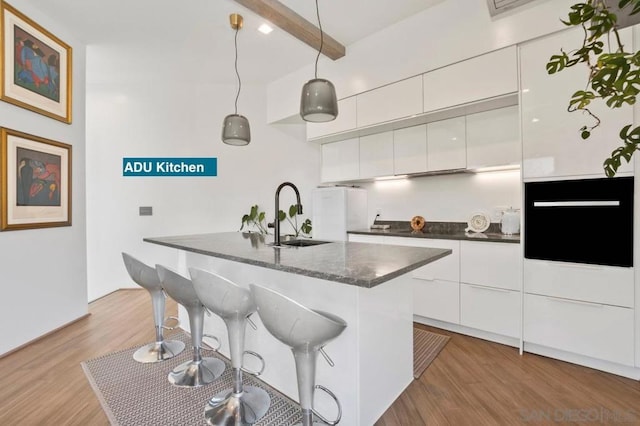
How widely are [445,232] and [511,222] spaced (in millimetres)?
714

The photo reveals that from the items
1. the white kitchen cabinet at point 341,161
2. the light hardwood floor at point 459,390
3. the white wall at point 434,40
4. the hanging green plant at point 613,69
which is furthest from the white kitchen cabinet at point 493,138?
the hanging green plant at point 613,69

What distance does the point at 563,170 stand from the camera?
2227 mm

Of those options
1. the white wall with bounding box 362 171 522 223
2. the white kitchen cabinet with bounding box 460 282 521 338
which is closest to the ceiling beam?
the white wall with bounding box 362 171 522 223

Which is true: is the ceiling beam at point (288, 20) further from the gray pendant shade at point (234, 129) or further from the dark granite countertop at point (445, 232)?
the dark granite countertop at point (445, 232)

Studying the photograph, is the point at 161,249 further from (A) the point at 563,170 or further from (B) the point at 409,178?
(A) the point at 563,170

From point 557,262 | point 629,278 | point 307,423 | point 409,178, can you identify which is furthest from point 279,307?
point 409,178

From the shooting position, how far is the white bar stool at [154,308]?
2.20 metres

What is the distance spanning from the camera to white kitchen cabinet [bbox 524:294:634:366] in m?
2.04

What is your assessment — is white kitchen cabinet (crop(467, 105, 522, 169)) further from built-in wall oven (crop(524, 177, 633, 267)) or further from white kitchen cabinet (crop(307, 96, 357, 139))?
white kitchen cabinet (crop(307, 96, 357, 139))

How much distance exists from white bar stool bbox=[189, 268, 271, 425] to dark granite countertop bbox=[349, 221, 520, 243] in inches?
76.1

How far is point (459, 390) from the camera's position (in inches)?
77.3

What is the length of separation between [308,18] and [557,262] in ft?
9.81

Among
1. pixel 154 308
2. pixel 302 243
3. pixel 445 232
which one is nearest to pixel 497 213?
pixel 445 232

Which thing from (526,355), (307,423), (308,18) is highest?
(308,18)
